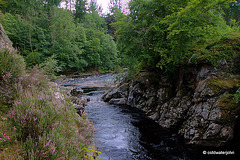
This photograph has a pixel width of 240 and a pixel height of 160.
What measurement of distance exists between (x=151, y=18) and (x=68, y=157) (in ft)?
29.8

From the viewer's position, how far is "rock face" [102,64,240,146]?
18.0 ft

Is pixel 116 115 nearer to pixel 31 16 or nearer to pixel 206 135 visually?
pixel 206 135

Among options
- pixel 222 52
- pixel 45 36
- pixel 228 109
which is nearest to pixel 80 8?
pixel 45 36

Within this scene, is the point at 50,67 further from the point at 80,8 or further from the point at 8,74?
the point at 80,8

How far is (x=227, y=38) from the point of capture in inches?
280

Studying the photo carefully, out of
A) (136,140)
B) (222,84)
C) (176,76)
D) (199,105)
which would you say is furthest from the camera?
(176,76)

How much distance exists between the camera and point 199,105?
20.9ft

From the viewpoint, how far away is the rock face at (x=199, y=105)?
18.0ft

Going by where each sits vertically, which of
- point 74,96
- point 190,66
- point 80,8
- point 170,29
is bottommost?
point 74,96

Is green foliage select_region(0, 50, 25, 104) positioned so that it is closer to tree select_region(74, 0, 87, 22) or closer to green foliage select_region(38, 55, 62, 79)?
green foliage select_region(38, 55, 62, 79)

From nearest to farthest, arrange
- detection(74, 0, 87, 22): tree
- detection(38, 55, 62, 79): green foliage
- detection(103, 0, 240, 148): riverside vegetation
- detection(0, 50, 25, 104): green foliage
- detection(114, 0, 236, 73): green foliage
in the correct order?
1. detection(0, 50, 25, 104): green foliage
2. detection(103, 0, 240, 148): riverside vegetation
3. detection(114, 0, 236, 73): green foliage
4. detection(38, 55, 62, 79): green foliage
5. detection(74, 0, 87, 22): tree

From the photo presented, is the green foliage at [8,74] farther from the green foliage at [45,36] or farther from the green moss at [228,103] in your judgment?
the green foliage at [45,36]

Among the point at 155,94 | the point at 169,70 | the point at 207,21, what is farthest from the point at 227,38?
the point at 155,94

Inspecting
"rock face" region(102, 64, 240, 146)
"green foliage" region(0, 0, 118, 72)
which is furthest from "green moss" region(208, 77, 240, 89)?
"green foliage" region(0, 0, 118, 72)
